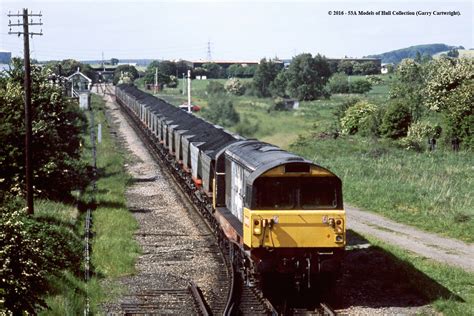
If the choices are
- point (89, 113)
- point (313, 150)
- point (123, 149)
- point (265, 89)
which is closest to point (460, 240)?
point (313, 150)

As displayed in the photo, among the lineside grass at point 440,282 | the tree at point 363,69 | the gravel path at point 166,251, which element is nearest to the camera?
the lineside grass at point 440,282

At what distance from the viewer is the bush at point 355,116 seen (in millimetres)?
60947

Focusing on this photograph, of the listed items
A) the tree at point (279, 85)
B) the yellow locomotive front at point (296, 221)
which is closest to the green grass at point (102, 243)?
the yellow locomotive front at point (296, 221)

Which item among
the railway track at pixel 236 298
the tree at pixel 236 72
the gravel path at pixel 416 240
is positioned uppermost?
the tree at pixel 236 72

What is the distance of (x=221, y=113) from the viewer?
2687 inches

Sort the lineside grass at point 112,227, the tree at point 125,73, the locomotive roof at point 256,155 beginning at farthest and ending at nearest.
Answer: the tree at point 125,73 → the lineside grass at point 112,227 → the locomotive roof at point 256,155

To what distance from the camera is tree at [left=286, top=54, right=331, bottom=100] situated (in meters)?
98.3

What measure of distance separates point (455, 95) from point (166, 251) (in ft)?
108

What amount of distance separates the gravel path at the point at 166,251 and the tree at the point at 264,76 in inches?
2588

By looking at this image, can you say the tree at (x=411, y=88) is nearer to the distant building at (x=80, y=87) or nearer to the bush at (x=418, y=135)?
the bush at (x=418, y=135)

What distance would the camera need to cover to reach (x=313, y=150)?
50.7 meters

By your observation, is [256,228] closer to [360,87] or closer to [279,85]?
[279,85]

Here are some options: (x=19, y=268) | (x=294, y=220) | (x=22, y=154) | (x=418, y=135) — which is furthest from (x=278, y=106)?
(x=19, y=268)

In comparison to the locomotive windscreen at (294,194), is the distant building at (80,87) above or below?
above
